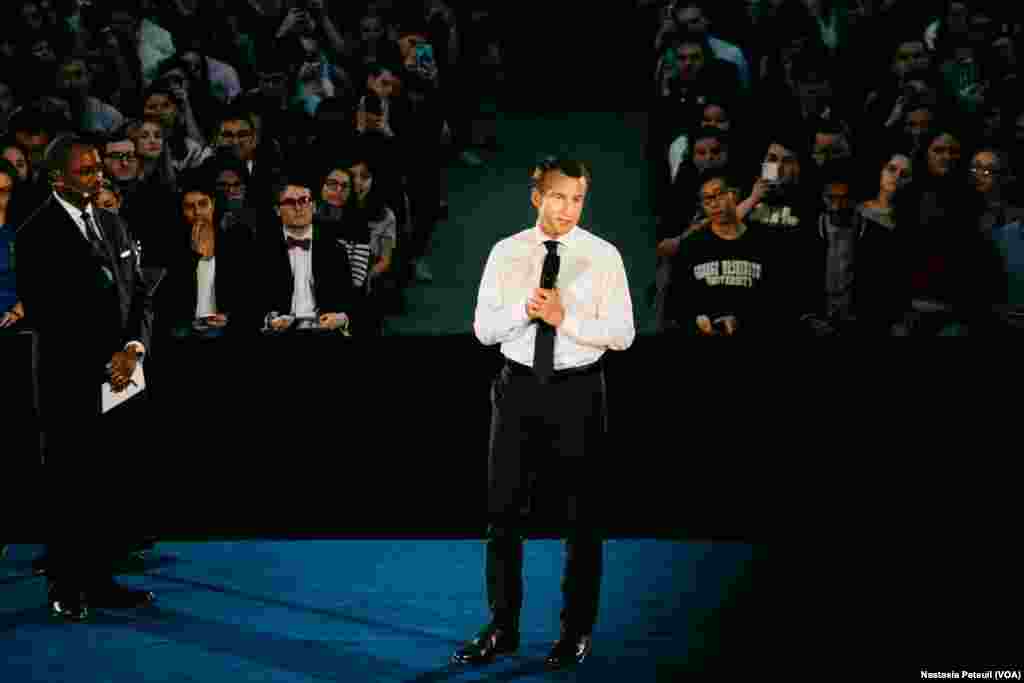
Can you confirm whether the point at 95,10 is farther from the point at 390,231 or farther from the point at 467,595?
the point at 467,595

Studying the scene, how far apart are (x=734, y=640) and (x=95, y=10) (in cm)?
841

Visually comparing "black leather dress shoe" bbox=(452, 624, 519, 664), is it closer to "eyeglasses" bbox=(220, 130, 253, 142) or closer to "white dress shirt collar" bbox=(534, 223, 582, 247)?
"white dress shirt collar" bbox=(534, 223, 582, 247)

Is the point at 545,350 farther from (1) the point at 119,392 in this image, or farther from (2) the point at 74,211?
(2) the point at 74,211

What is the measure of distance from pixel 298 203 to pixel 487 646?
11.5ft

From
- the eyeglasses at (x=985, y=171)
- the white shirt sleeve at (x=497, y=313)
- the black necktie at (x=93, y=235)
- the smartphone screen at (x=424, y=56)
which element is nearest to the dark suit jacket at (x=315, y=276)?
the black necktie at (x=93, y=235)

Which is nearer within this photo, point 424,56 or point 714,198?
point 714,198

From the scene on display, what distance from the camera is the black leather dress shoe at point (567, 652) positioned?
532cm

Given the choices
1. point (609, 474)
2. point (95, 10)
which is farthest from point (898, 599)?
point (95, 10)

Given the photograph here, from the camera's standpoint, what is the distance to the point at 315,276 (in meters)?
8.20

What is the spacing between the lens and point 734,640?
5.61m

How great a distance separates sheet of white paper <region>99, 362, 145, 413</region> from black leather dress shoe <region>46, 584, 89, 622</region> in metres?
0.67

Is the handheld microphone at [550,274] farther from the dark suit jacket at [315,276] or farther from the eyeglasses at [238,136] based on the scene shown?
the eyeglasses at [238,136]

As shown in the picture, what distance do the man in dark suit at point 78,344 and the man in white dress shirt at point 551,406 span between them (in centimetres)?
153

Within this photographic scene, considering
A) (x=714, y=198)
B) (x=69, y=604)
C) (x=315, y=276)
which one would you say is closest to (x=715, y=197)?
(x=714, y=198)
